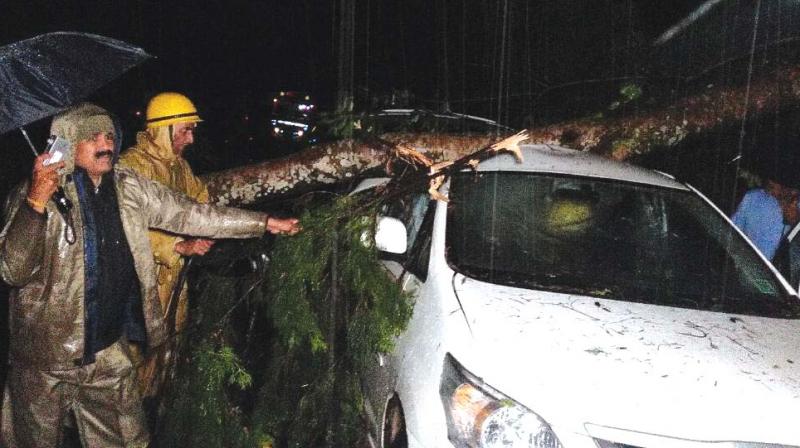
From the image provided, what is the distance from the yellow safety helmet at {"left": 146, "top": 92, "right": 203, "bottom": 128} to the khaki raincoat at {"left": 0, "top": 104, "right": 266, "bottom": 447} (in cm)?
112

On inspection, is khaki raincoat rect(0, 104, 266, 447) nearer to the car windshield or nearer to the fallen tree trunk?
the car windshield

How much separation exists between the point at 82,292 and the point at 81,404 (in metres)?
0.65

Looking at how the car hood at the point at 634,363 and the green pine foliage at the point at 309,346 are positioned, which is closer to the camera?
the car hood at the point at 634,363

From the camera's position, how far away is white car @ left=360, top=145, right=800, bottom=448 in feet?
7.92

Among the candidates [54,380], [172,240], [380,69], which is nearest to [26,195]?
[54,380]

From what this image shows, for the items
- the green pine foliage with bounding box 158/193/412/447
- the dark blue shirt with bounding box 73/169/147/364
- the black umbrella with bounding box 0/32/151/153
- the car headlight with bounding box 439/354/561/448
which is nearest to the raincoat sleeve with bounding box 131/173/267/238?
the green pine foliage with bounding box 158/193/412/447

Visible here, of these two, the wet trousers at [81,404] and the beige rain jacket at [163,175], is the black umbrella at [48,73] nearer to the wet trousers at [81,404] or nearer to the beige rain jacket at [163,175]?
the beige rain jacket at [163,175]

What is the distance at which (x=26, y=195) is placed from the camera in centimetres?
295

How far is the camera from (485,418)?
8.19 ft

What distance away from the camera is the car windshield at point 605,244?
10.6 ft

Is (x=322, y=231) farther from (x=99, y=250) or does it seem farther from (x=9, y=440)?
(x=9, y=440)

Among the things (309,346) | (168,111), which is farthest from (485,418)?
(168,111)

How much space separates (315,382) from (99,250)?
49.4 inches

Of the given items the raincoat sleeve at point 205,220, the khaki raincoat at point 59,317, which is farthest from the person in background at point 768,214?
the khaki raincoat at point 59,317
